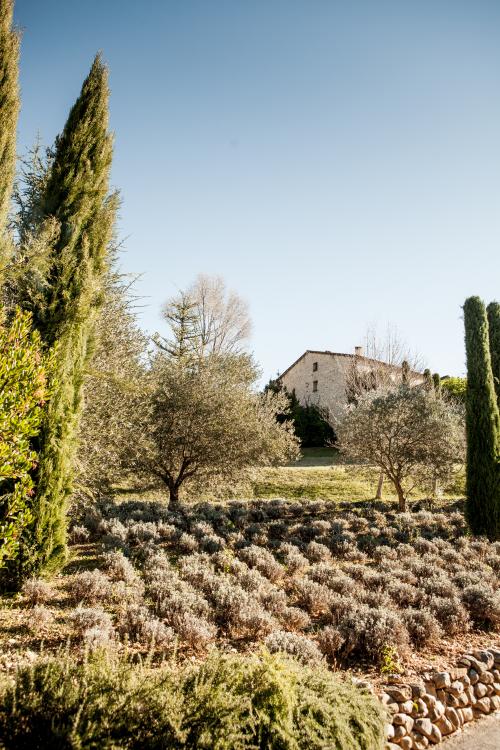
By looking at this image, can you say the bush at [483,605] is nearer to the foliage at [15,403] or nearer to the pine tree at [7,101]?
the foliage at [15,403]

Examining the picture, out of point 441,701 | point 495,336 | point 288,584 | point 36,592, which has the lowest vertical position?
point 441,701

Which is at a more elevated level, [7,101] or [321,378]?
[7,101]

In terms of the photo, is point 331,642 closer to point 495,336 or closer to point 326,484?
point 326,484

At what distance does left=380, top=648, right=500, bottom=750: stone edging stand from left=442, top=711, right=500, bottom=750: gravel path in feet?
0.24

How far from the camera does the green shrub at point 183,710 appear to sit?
2.71 metres

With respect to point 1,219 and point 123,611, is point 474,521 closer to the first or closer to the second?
point 123,611

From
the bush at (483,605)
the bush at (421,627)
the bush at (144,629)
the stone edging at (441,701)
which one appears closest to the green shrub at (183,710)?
the stone edging at (441,701)

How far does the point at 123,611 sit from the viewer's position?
222 inches

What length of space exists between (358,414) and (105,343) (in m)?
9.99

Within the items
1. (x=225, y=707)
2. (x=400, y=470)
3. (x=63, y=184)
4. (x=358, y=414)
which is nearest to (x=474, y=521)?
(x=400, y=470)

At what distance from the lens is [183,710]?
2881 mm

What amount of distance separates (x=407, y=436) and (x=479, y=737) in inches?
453

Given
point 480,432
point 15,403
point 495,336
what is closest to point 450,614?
point 15,403

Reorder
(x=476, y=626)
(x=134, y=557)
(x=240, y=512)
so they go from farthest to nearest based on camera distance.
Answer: (x=240, y=512), (x=134, y=557), (x=476, y=626)
